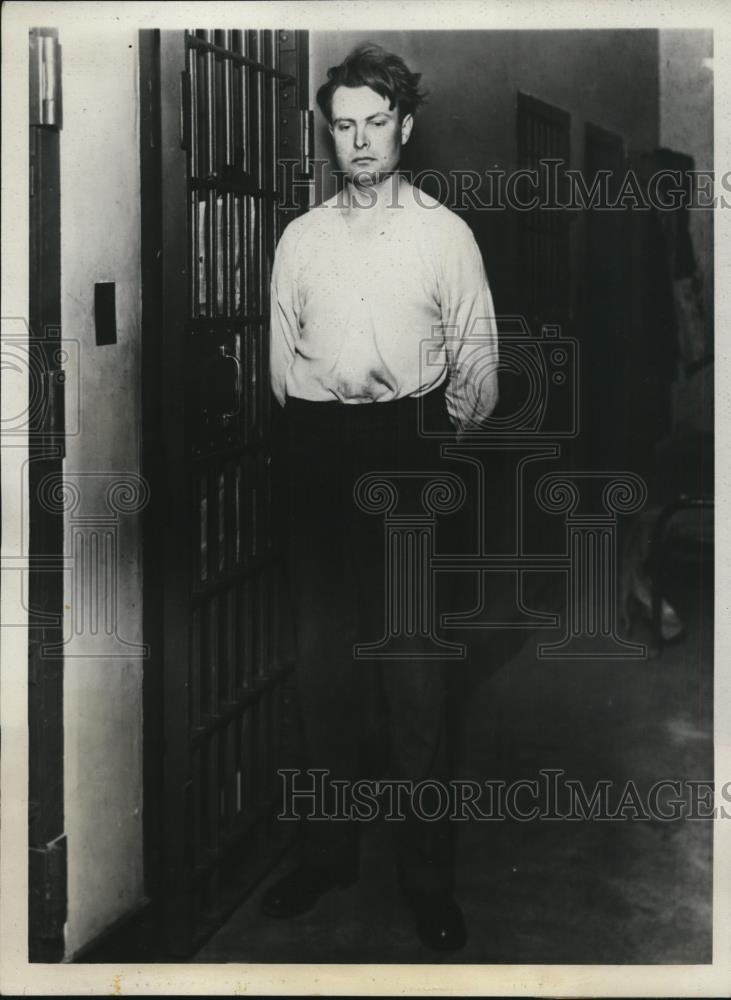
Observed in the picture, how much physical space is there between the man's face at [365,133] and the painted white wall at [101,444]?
40cm

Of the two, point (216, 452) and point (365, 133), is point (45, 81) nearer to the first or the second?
point (365, 133)

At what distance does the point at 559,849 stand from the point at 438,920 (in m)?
0.29

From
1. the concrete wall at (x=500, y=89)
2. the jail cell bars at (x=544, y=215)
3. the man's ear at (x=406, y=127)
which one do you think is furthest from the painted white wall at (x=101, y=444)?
the jail cell bars at (x=544, y=215)

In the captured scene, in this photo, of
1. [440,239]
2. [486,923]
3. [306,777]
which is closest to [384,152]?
[440,239]

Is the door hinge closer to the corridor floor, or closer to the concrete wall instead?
the concrete wall

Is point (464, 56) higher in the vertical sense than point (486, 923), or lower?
higher

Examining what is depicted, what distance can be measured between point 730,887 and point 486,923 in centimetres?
52

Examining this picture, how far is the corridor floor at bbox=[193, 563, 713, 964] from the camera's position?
286cm

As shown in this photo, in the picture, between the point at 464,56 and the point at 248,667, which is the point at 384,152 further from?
the point at 248,667

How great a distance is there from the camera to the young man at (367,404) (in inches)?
110

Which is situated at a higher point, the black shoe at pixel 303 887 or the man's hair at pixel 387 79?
the man's hair at pixel 387 79

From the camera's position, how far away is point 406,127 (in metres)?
2.78

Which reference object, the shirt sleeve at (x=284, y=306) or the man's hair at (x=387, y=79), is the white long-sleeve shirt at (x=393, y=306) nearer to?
the shirt sleeve at (x=284, y=306)

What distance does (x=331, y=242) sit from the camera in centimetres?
280
